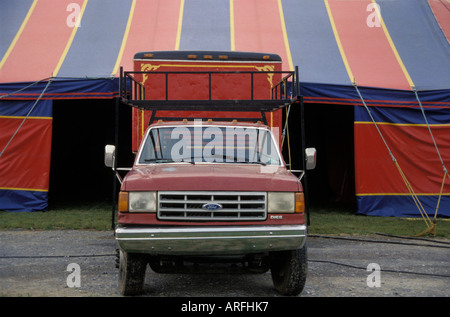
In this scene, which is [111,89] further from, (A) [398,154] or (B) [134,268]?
(B) [134,268]

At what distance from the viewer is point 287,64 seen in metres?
12.1

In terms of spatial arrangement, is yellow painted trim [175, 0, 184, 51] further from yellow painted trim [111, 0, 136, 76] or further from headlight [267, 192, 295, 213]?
headlight [267, 192, 295, 213]

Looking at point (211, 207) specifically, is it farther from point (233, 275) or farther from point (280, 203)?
point (233, 275)

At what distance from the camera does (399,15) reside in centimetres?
1386

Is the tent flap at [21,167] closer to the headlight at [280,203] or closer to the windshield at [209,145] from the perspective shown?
the windshield at [209,145]

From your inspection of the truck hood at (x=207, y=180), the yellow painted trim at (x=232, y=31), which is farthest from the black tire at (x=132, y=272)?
the yellow painted trim at (x=232, y=31)

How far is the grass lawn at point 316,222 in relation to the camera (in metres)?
9.77

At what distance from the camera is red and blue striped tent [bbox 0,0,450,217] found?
38.1 ft

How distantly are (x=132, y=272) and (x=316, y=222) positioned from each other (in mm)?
6216

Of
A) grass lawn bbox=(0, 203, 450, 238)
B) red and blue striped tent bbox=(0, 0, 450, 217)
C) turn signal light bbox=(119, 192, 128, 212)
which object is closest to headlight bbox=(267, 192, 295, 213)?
turn signal light bbox=(119, 192, 128, 212)

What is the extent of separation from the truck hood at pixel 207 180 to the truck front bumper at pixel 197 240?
0.36 m

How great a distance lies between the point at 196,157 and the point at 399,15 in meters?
9.88

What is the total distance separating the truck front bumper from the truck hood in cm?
36
